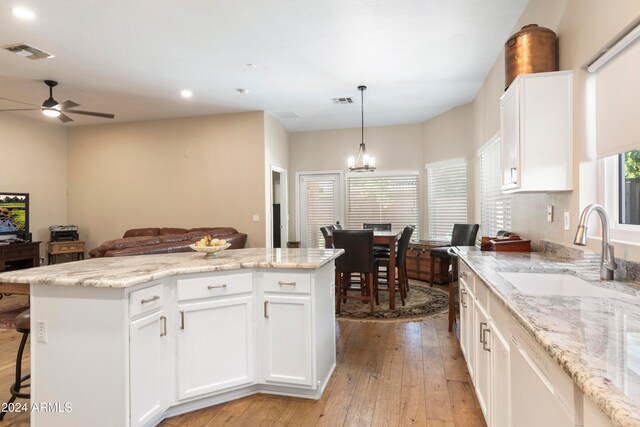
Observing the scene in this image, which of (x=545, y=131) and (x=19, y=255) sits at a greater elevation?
(x=545, y=131)

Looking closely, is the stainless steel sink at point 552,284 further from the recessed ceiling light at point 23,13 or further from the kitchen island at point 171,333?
the recessed ceiling light at point 23,13

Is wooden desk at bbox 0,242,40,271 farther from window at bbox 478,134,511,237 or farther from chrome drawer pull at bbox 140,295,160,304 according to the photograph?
window at bbox 478,134,511,237

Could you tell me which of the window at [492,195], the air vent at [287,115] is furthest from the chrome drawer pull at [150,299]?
the air vent at [287,115]

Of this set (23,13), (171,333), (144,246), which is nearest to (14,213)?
(144,246)

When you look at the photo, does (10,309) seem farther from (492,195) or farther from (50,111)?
(492,195)

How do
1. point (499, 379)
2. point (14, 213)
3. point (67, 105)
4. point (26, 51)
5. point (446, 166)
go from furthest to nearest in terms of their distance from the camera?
point (446, 166) < point (14, 213) < point (67, 105) < point (26, 51) < point (499, 379)

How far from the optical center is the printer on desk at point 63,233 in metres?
6.24

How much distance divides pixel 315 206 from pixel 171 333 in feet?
17.3

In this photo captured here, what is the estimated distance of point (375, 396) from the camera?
2.34m

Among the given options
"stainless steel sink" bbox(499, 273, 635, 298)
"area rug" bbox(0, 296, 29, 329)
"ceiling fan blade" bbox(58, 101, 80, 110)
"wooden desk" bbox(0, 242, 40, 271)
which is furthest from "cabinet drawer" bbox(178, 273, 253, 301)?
"wooden desk" bbox(0, 242, 40, 271)

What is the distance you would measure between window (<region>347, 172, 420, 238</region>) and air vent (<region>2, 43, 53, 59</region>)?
4944mm

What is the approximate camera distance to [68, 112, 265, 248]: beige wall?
19.4 ft

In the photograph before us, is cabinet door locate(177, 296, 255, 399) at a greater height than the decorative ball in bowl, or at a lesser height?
lesser

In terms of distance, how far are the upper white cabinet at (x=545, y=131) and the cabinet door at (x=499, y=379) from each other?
3.33 ft
